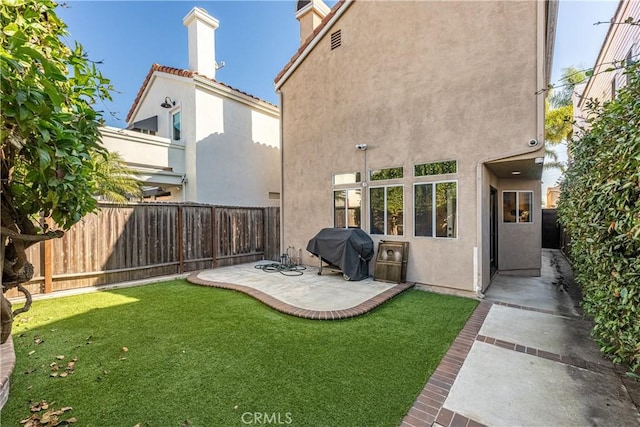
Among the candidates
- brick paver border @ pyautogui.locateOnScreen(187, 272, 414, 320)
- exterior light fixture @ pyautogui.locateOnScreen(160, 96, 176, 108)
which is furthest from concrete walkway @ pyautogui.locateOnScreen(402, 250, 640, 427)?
exterior light fixture @ pyautogui.locateOnScreen(160, 96, 176, 108)

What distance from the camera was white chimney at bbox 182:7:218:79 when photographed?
1193 cm

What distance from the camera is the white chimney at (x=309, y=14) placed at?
11445 millimetres

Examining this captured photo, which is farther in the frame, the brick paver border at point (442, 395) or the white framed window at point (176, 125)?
the white framed window at point (176, 125)

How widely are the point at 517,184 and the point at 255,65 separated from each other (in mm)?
14262

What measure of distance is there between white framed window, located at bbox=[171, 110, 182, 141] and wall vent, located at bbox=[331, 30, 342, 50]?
7189 millimetres

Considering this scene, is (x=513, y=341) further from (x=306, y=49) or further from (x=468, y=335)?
(x=306, y=49)

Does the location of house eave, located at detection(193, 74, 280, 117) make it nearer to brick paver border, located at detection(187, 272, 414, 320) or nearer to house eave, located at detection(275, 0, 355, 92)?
house eave, located at detection(275, 0, 355, 92)

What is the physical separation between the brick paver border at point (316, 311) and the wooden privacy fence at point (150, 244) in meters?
1.95

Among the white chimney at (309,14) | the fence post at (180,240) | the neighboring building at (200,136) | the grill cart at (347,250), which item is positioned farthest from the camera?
the white chimney at (309,14)

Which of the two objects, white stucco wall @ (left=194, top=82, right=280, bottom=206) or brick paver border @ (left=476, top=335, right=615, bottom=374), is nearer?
brick paver border @ (left=476, top=335, right=615, bottom=374)

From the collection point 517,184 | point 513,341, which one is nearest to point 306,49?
point 517,184

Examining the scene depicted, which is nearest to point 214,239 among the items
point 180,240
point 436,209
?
point 180,240

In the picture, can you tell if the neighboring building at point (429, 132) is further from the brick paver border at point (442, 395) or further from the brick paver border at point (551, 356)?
the brick paver border at point (442, 395)

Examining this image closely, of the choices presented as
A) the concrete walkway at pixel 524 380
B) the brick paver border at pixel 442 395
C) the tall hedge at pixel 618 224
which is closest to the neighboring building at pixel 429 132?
the concrete walkway at pixel 524 380
